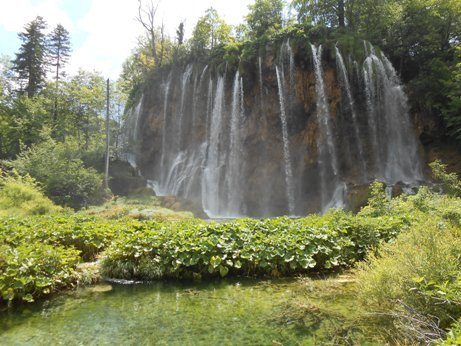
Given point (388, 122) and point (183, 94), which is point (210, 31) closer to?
point (183, 94)

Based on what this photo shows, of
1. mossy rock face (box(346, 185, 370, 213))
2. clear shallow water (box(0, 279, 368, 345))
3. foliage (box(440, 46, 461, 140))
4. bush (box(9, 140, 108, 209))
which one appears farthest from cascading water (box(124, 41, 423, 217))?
clear shallow water (box(0, 279, 368, 345))

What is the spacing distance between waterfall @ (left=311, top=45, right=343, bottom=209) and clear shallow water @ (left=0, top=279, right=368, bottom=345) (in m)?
16.0

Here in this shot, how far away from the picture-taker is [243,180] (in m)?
24.5

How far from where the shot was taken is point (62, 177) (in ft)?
75.9

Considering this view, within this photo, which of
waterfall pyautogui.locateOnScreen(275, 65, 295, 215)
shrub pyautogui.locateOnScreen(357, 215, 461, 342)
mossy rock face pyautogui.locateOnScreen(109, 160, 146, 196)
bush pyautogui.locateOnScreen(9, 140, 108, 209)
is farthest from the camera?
mossy rock face pyautogui.locateOnScreen(109, 160, 146, 196)

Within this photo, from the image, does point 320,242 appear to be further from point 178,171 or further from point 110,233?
point 178,171

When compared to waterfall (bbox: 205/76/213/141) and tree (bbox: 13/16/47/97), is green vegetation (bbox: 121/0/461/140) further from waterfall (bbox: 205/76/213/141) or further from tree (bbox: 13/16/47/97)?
tree (bbox: 13/16/47/97)

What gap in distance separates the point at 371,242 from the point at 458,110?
1620cm

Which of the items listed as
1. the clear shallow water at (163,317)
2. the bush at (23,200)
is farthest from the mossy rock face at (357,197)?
the bush at (23,200)

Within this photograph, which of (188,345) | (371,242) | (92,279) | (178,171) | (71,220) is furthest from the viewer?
(178,171)

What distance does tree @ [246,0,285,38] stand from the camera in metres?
32.7

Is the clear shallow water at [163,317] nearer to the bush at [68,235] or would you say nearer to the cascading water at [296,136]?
the bush at [68,235]

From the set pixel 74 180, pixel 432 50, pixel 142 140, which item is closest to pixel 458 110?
pixel 432 50

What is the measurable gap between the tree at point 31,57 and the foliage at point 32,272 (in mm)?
35162
